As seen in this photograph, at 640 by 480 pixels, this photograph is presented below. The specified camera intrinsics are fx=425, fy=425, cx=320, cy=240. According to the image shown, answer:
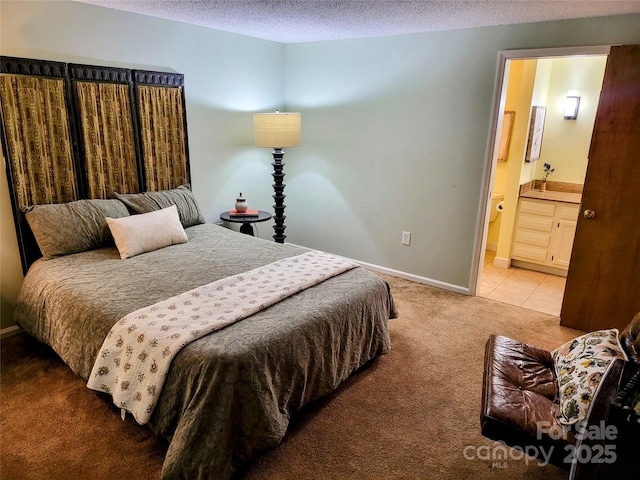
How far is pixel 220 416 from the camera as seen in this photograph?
70.1 inches

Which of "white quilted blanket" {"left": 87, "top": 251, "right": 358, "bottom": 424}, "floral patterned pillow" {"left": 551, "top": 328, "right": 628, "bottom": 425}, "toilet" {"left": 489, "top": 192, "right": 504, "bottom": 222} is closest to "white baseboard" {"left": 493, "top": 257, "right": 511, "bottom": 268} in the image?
"toilet" {"left": 489, "top": 192, "right": 504, "bottom": 222}

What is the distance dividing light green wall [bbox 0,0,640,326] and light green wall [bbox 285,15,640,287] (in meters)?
0.01

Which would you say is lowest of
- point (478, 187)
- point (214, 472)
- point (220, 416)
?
point (214, 472)

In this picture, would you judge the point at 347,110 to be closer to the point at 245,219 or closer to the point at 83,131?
the point at 245,219

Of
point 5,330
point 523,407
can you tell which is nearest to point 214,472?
point 523,407

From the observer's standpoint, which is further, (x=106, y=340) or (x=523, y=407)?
(x=106, y=340)

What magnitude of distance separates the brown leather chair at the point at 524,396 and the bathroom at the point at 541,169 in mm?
1962

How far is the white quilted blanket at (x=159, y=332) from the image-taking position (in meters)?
1.92

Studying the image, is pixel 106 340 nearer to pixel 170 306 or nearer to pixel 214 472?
pixel 170 306

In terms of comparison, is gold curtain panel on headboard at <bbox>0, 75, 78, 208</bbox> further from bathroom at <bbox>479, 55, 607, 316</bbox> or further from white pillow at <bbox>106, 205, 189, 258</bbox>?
bathroom at <bbox>479, 55, 607, 316</bbox>

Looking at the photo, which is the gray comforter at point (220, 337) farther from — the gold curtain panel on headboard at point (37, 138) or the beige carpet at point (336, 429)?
the gold curtain panel on headboard at point (37, 138)

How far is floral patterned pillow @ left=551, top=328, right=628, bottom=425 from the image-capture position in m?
1.63

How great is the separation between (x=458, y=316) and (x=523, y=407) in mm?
1740

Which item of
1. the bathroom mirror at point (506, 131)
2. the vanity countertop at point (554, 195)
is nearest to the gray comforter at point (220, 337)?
the vanity countertop at point (554, 195)
